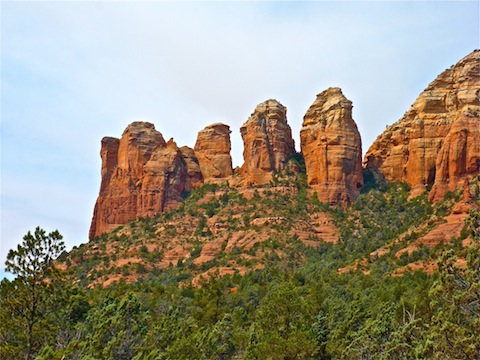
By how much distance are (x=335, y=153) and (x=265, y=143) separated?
1250cm

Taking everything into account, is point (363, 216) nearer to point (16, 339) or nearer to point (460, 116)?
point (460, 116)

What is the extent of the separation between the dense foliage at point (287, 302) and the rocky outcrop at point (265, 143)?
342 cm

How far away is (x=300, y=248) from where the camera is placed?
89.2 meters

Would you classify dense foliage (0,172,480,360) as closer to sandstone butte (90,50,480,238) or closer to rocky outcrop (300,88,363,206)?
rocky outcrop (300,88,363,206)

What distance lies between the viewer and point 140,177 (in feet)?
379

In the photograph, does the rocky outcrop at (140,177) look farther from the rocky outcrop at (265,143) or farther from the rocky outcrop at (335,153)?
the rocky outcrop at (335,153)

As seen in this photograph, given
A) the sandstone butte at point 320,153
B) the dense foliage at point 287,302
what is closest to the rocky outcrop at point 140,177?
the sandstone butte at point 320,153

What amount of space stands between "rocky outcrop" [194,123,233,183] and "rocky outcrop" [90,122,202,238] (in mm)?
1792

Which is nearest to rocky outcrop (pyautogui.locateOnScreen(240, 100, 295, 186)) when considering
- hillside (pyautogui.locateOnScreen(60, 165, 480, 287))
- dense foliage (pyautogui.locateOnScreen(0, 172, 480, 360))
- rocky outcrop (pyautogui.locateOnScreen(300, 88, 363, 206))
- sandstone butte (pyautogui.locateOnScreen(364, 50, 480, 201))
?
hillside (pyautogui.locateOnScreen(60, 165, 480, 287))

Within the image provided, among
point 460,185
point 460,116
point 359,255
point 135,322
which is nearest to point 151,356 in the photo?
point 135,322

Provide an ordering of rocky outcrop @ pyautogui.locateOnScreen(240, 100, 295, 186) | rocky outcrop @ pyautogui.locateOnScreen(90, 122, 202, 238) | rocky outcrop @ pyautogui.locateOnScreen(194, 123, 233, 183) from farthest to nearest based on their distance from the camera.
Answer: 1. rocky outcrop @ pyautogui.locateOnScreen(194, 123, 233, 183)
2. rocky outcrop @ pyautogui.locateOnScreen(90, 122, 202, 238)
3. rocky outcrop @ pyautogui.locateOnScreen(240, 100, 295, 186)

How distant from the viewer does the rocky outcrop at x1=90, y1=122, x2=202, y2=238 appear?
371ft

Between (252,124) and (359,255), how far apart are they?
125ft

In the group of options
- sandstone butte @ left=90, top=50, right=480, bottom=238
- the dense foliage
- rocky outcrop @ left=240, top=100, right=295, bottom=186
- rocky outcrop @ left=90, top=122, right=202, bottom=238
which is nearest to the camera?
the dense foliage
